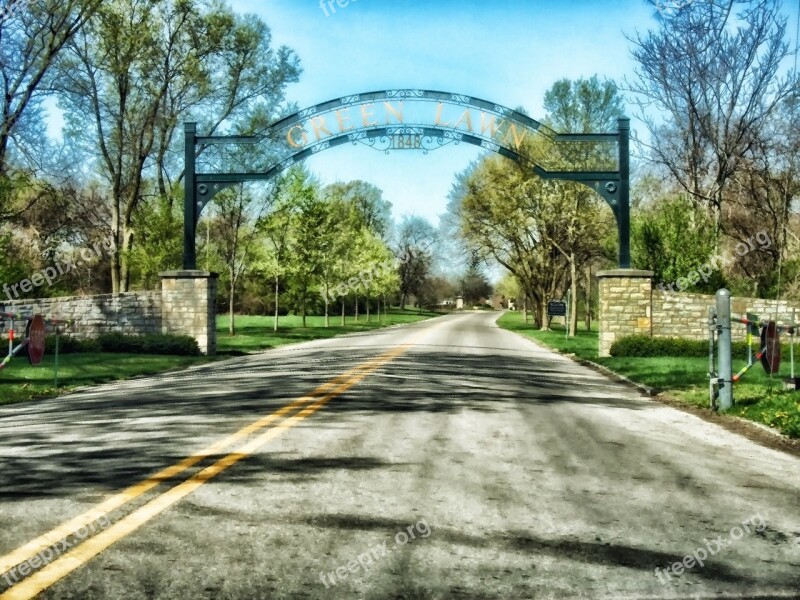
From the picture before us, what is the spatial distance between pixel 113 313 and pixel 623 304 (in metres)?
15.9

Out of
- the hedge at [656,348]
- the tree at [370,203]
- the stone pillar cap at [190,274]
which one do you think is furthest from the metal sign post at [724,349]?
the tree at [370,203]

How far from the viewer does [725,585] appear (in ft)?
12.0

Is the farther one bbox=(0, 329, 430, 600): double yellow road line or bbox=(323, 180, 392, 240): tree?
bbox=(323, 180, 392, 240): tree

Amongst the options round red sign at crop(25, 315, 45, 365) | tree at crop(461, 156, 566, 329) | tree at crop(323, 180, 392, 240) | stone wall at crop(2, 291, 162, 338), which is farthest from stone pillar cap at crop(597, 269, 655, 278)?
tree at crop(323, 180, 392, 240)

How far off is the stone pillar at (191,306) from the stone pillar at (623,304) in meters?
11.9

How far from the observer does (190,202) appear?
2534 cm

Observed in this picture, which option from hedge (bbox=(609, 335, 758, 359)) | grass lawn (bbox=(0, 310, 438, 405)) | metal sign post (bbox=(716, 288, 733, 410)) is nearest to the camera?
metal sign post (bbox=(716, 288, 733, 410))

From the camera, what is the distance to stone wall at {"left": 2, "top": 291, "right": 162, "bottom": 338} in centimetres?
2550

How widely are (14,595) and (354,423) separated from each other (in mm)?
5338

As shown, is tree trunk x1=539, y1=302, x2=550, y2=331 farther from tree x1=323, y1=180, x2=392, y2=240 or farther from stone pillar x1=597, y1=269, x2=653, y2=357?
tree x1=323, y1=180, x2=392, y2=240

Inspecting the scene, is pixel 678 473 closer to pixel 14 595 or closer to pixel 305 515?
pixel 305 515

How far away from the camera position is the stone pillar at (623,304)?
24.4 metres

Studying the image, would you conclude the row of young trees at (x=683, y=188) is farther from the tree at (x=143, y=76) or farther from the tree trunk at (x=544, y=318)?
the tree at (x=143, y=76)

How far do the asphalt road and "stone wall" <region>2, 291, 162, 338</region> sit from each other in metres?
16.2
